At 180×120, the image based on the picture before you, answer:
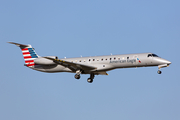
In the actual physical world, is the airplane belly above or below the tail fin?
below

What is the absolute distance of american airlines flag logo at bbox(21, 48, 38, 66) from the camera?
4281cm

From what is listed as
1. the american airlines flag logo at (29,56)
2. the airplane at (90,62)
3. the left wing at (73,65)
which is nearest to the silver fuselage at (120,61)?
the airplane at (90,62)

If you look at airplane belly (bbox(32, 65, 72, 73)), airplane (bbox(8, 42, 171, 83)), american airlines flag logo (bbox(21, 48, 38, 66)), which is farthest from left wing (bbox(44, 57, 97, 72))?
american airlines flag logo (bbox(21, 48, 38, 66))

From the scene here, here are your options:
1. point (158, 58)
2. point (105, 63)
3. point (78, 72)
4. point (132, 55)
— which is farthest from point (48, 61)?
point (158, 58)

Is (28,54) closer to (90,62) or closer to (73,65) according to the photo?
(73,65)

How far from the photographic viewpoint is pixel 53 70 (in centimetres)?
4203

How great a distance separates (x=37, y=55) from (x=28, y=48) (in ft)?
5.00

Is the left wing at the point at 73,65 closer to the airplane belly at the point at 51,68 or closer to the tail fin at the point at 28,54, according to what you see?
the airplane belly at the point at 51,68

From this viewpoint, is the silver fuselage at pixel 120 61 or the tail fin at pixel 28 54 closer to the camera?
the silver fuselage at pixel 120 61

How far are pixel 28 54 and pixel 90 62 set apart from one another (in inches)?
347

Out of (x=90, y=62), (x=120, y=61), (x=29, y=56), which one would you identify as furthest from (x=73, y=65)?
(x=29, y=56)

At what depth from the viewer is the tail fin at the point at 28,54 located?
140 feet

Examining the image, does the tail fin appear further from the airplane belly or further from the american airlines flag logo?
the airplane belly

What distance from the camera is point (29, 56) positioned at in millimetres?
42938
